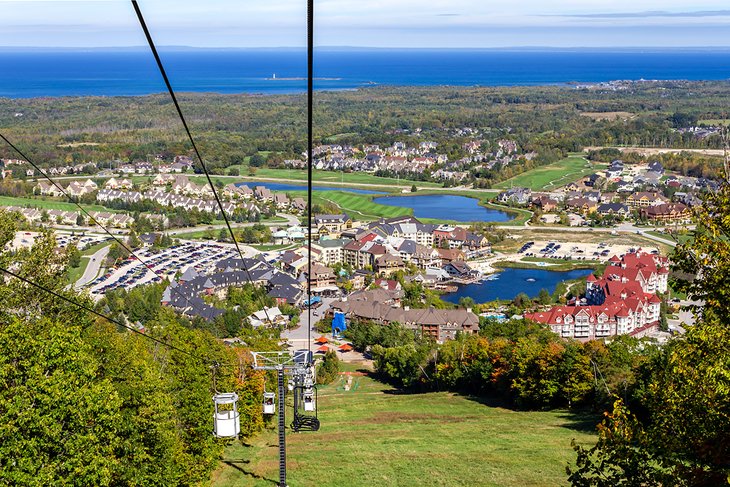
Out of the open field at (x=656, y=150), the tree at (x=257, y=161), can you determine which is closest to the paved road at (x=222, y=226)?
the tree at (x=257, y=161)

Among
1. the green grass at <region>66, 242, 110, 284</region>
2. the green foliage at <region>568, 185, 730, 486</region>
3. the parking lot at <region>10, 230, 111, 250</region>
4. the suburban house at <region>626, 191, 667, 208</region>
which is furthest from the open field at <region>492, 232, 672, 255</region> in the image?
the green foliage at <region>568, 185, 730, 486</region>

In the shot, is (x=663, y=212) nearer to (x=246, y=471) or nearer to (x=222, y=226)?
(x=222, y=226)

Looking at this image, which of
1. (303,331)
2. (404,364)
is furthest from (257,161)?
(404,364)

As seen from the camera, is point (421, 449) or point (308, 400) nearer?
point (308, 400)

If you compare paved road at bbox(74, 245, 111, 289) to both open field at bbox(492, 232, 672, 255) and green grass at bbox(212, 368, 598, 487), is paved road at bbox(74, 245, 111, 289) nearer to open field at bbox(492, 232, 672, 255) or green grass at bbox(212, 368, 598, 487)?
open field at bbox(492, 232, 672, 255)

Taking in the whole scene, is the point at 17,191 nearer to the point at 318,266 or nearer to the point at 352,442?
the point at 318,266

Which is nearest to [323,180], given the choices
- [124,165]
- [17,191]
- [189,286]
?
[124,165]
